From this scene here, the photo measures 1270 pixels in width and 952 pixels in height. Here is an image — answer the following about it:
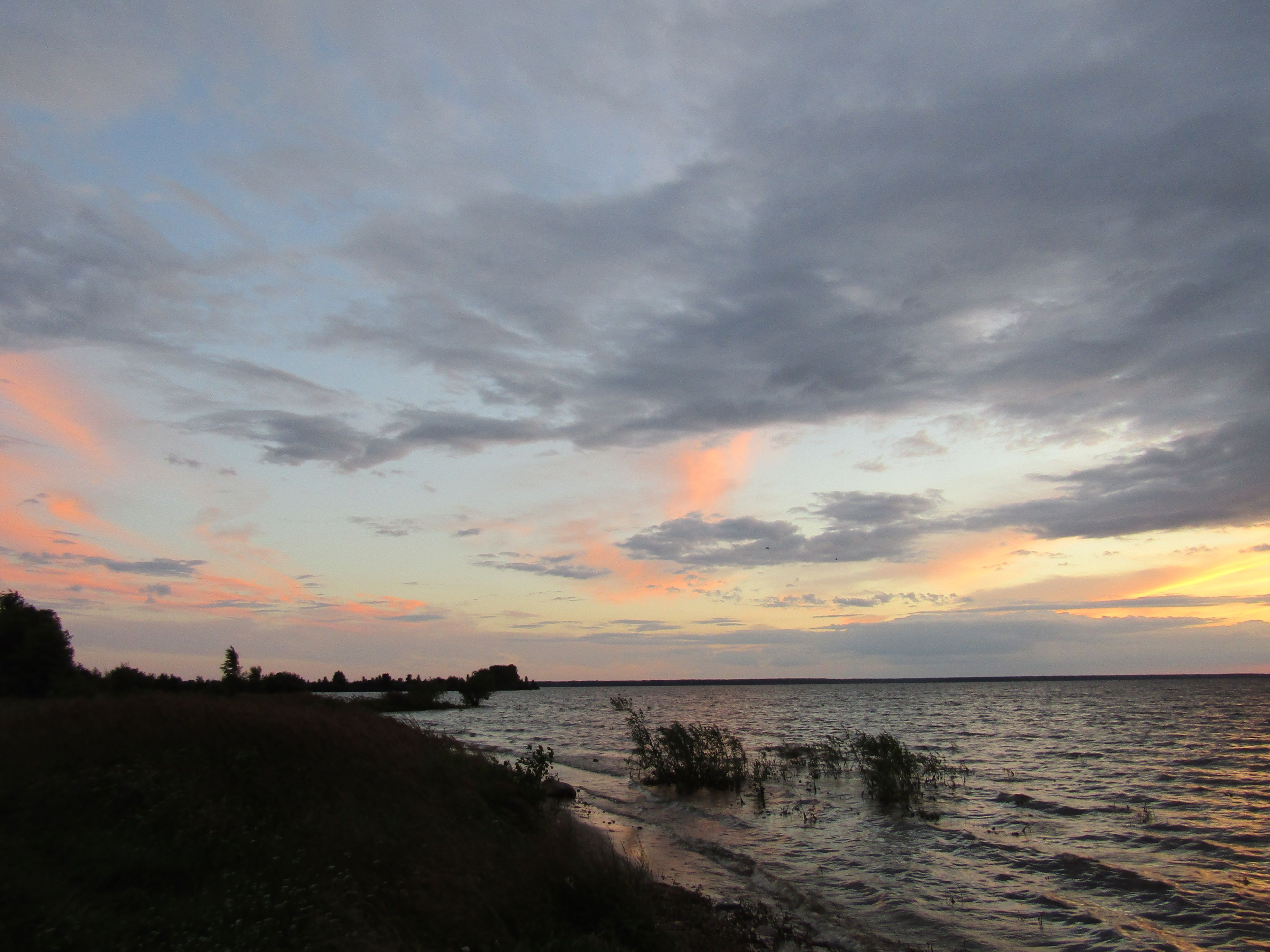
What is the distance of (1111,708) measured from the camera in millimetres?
96688

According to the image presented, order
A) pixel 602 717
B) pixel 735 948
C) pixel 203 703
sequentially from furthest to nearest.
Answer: pixel 602 717 < pixel 203 703 < pixel 735 948

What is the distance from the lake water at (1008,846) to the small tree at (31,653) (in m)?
30.6

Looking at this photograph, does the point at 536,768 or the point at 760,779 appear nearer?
the point at 536,768

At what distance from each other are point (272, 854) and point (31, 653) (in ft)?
167

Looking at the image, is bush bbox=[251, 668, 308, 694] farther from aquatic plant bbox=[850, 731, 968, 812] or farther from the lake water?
aquatic plant bbox=[850, 731, 968, 812]

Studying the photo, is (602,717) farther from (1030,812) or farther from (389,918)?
(389,918)

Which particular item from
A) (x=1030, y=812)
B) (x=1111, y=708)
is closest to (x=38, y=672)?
(x=1030, y=812)

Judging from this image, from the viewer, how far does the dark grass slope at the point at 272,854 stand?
9.83 m

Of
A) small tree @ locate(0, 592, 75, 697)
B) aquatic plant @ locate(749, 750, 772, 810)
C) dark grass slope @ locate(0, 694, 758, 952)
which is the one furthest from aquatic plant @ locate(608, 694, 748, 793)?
small tree @ locate(0, 592, 75, 697)

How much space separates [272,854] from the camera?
1212cm

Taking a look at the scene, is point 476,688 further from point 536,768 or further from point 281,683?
point 536,768

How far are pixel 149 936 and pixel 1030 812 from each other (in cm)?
2758

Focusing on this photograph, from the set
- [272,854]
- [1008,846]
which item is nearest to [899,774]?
[1008,846]

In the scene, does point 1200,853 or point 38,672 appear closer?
point 1200,853
